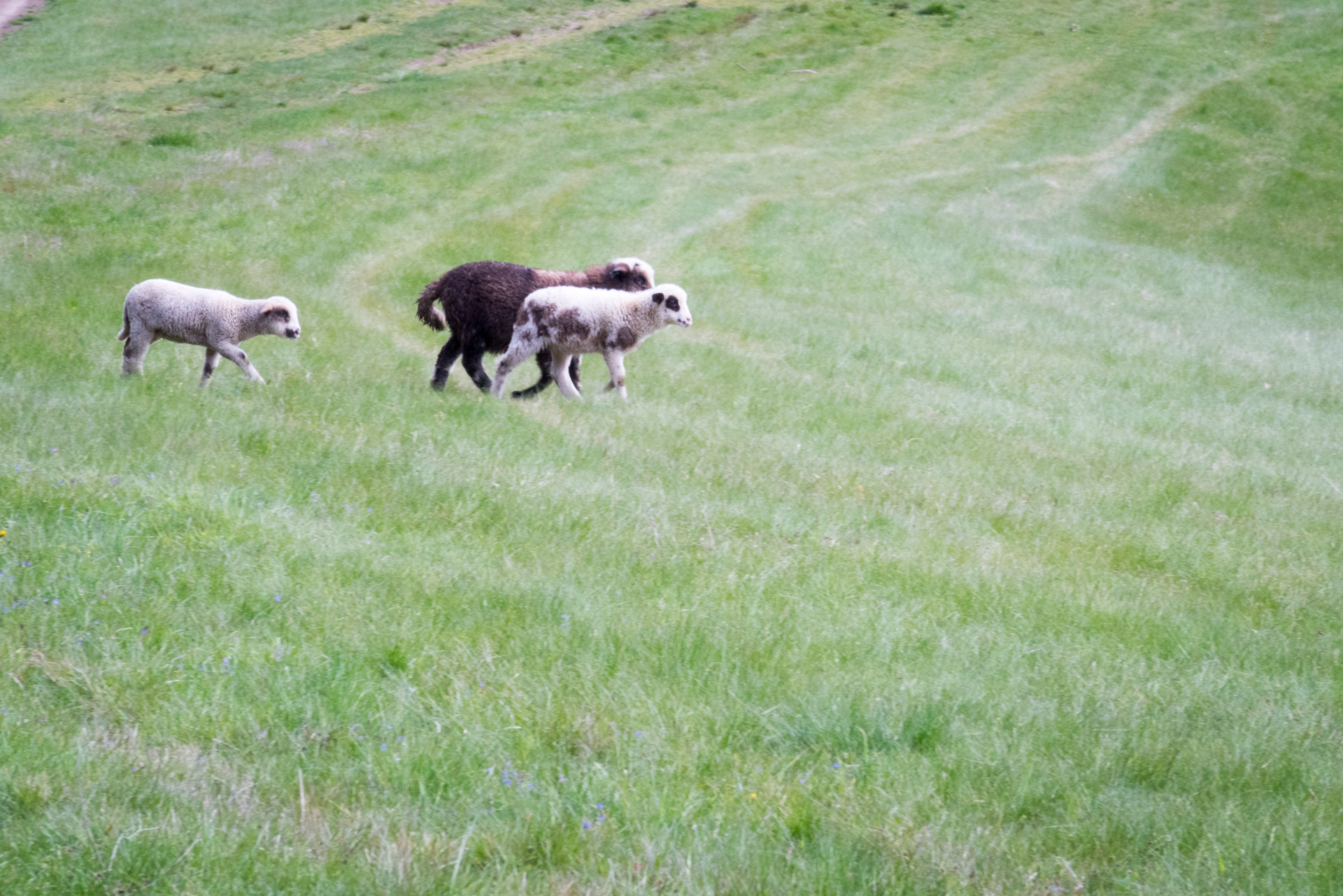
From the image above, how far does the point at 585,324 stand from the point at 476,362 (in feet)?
4.83

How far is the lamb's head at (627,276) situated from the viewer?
1422 centimetres

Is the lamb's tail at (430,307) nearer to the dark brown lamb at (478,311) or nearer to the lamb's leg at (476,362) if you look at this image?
the dark brown lamb at (478,311)

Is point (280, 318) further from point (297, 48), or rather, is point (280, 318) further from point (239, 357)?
point (297, 48)

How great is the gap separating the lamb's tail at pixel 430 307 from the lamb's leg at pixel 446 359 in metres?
0.25

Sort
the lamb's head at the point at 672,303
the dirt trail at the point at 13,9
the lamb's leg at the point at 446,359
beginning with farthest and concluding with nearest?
1. the dirt trail at the point at 13,9
2. the lamb's leg at the point at 446,359
3. the lamb's head at the point at 672,303

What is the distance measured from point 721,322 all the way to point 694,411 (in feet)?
21.9

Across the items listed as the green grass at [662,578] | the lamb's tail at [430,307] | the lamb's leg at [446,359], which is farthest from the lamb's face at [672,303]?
the lamb's tail at [430,307]

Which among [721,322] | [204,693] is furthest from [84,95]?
[204,693]

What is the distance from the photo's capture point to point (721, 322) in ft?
62.3

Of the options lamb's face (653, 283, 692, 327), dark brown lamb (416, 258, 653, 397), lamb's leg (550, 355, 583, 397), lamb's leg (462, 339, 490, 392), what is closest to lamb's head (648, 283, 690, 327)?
lamb's face (653, 283, 692, 327)

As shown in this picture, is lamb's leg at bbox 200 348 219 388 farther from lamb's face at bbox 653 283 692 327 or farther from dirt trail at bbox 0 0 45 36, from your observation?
dirt trail at bbox 0 0 45 36

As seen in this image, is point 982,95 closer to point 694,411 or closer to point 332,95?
point 332,95

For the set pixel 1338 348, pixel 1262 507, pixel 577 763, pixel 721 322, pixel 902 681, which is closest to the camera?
pixel 577 763

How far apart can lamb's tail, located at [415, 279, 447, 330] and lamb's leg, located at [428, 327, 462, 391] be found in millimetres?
253
